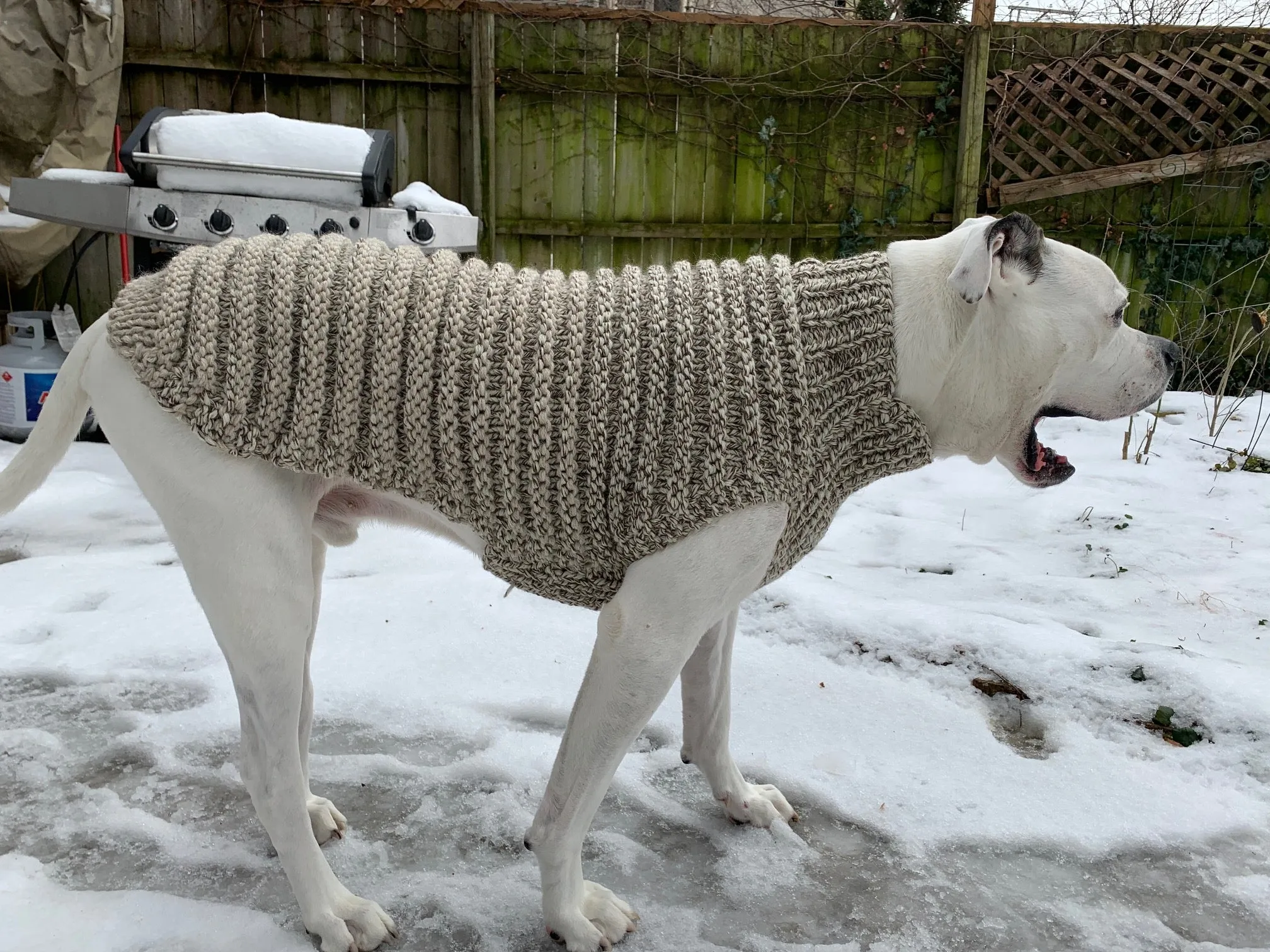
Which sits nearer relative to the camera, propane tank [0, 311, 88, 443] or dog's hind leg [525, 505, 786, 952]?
dog's hind leg [525, 505, 786, 952]

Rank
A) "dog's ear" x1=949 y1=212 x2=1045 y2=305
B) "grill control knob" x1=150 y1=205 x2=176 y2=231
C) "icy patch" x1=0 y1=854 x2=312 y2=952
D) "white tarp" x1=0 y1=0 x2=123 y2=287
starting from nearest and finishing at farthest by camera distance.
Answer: "dog's ear" x1=949 y1=212 x2=1045 y2=305, "icy patch" x1=0 y1=854 x2=312 y2=952, "grill control knob" x1=150 y1=205 x2=176 y2=231, "white tarp" x1=0 y1=0 x2=123 y2=287

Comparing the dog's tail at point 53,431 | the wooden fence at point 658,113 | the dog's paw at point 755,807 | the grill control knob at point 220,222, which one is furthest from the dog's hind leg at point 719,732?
the wooden fence at point 658,113

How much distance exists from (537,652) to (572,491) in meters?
1.46

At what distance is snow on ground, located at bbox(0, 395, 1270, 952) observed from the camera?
1.95 meters

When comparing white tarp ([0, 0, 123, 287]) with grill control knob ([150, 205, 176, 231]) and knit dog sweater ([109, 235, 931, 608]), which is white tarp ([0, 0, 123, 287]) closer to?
grill control knob ([150, 205, 176, 231])

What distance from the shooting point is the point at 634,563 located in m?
1.72

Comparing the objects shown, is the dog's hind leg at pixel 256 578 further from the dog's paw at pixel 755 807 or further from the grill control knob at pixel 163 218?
the grill control knob at pixel 163 218

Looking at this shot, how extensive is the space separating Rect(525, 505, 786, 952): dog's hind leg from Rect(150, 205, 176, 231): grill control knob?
10.3ft

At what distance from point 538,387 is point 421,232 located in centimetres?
269

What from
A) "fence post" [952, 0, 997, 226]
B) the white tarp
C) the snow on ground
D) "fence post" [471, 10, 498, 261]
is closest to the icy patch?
the snow on ground

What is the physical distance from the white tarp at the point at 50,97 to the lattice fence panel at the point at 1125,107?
5.39 meters

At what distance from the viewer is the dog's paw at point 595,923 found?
184cm

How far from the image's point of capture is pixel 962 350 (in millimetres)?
1758

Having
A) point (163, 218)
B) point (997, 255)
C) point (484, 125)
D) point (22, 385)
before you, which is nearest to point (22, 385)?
point (22, 385)
